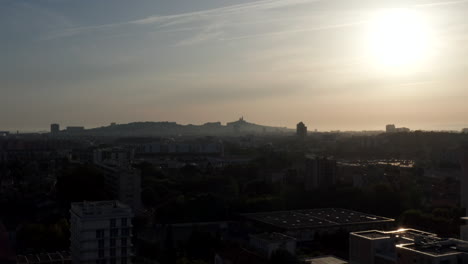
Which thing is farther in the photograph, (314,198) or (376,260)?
(314,198)

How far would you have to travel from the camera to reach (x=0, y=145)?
3119 centimetres

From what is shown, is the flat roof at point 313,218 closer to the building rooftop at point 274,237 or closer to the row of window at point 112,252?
the building rooftop at point 274,237

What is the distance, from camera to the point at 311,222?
9648 millimetres

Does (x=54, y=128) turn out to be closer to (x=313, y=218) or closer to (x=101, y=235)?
(x=313, y=218)

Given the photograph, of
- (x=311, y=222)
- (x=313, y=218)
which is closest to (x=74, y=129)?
(x=313, y=218)

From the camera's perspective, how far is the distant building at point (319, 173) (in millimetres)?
13984

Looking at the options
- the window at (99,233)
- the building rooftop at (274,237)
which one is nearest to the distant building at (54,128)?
the building rooftop at (274,237)

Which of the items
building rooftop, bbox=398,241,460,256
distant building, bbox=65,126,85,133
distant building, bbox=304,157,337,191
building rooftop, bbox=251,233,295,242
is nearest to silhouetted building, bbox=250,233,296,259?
building rooftop, bbox=251,233,295,242

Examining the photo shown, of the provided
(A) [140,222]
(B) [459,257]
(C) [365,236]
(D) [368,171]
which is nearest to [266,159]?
(D) [368,171]

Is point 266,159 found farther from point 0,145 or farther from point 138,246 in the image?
point 0,145

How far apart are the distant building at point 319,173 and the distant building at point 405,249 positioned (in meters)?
7.18

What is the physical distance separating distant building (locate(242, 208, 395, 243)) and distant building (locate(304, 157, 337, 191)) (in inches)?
125

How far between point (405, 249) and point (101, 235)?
3285 mm

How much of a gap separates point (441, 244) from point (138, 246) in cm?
477
